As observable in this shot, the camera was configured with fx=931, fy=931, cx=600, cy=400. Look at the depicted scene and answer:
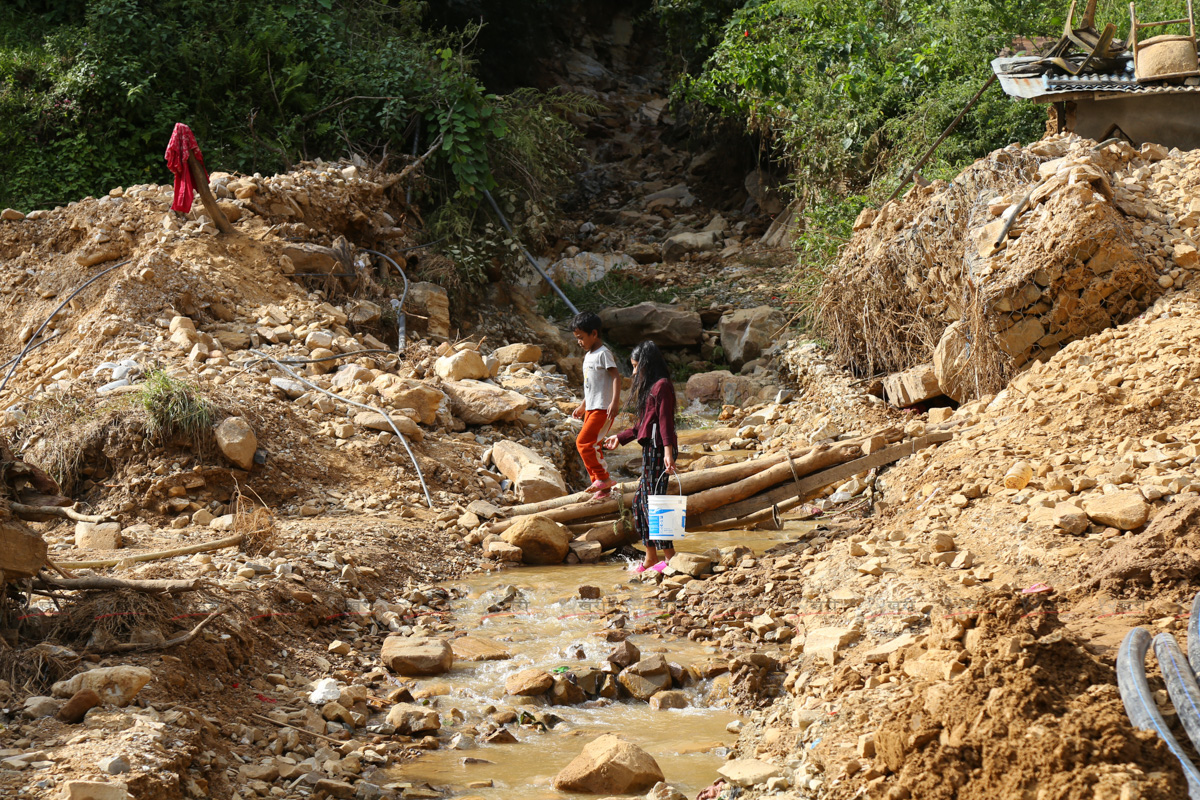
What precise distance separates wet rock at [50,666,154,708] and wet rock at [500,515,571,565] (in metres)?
3.09

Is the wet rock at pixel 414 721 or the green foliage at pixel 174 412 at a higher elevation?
the green foliage at pixel 174 412

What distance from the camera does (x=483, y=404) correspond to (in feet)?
27.1

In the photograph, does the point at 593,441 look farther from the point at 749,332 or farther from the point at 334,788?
the point at 749,332

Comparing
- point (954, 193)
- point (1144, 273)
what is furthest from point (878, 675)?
point (954, 193)

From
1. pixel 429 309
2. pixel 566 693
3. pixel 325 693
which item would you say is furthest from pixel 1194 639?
pixel 429 309

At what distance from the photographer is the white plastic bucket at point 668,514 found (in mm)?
5641

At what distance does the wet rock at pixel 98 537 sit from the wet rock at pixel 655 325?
8.24m

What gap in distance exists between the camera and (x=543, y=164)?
13.1m

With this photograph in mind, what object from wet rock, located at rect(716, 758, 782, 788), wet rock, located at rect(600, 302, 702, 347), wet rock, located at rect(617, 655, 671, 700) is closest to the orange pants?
wet rock, located at rect(617, 655, 671, 700)

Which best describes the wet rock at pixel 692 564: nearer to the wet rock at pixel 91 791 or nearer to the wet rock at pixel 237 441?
the wet rock at pixel 237 441

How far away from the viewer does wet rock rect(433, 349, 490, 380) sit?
8.59 meters

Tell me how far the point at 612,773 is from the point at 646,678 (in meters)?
0.98

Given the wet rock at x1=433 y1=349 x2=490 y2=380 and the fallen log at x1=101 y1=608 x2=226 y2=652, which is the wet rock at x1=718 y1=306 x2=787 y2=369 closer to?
the wet rock at x1=433 y1=349 x2=490 y2=380

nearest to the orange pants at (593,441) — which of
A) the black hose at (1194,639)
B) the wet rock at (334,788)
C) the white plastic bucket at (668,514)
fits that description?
the white plastic bucket at (668,514)
